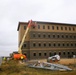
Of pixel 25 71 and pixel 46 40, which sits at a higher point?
pixel 46 40

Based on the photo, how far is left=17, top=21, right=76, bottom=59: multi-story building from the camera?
57.3 metres

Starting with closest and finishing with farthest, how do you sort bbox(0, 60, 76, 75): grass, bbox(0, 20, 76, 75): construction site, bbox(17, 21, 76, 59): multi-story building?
1. bbox(0, 60, 76, 75): grass
2. bbox(0, 20, 76, 75): construction site
3. bbox(17, 21, 76, 59): multi-story building

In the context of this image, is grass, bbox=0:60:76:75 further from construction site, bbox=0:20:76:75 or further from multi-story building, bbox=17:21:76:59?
multi-story building, bbox=17:21:76:59

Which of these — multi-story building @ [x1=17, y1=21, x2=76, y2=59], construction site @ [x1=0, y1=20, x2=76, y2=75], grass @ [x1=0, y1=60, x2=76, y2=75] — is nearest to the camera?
grass @ [x1=0, y1=60, x2=76, y2=75]

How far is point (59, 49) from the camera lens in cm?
6128

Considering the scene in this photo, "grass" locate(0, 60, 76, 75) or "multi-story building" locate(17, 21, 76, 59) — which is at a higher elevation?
"multi-story building" locate(17, 21, 76, 59)

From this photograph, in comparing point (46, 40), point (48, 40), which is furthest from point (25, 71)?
point (48, 40)

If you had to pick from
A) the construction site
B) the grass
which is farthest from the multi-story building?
the grass

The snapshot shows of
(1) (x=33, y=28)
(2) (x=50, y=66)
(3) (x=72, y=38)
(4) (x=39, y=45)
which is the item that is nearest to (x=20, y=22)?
(1) (x=33, y=28)

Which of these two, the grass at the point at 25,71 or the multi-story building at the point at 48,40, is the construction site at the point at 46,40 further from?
the grass at the point at 25,71

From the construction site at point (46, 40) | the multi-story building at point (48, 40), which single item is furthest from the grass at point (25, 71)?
the multi-story building at point (48, 40)

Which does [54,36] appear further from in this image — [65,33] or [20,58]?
[20,58]

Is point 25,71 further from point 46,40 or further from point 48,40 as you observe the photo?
point 48,40

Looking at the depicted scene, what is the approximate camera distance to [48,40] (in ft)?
196
